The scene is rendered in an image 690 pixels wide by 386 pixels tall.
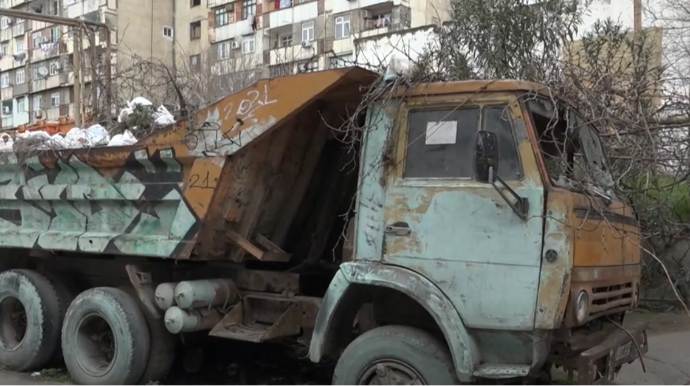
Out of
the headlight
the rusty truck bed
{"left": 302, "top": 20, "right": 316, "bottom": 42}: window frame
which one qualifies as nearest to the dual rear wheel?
the rusty truck bed

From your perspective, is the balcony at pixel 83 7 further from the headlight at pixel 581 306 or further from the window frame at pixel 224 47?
the headlight at pixel 581 306

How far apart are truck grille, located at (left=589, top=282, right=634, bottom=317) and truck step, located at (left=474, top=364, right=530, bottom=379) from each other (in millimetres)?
548

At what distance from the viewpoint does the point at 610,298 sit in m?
4.43

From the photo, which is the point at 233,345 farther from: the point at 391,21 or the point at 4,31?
the point at 4,31

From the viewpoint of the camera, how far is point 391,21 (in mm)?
26266

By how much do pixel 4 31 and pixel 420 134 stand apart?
3811 cm

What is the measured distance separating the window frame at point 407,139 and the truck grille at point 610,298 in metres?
0.87

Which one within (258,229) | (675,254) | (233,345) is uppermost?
(258,229)

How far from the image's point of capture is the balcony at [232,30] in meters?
31.0

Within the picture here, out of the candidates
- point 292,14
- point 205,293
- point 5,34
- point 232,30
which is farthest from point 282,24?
point 205,293

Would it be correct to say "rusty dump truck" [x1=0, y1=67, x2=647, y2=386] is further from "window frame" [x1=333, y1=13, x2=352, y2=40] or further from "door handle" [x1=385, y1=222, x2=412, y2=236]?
"window frame" [x1=333, y1=13, x2=352, y2=40]

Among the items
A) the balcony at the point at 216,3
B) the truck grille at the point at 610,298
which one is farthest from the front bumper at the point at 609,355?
the balcony at the point at 216,3

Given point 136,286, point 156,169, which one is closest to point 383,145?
point 156,169

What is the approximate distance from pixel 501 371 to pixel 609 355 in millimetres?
817
